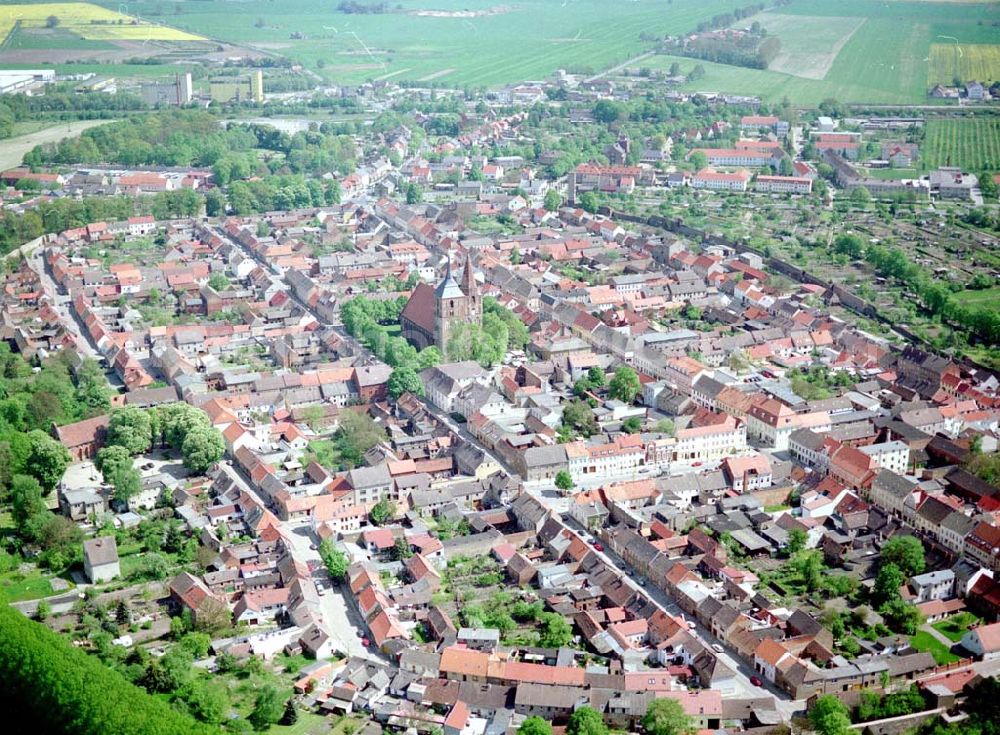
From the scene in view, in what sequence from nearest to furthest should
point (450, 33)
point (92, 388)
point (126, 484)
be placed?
point (126, 484) → point (92, 388) → point (450, 33)

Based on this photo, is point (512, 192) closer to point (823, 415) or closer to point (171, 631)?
point (823, 415)

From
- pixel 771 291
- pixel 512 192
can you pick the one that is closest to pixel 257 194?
pixel 512 192

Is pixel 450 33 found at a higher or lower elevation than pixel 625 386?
higher

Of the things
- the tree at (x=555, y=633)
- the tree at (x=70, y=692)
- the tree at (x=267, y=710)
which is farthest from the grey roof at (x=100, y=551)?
the tree at (x=555, y=633)

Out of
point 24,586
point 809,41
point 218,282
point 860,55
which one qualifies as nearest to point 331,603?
point 24,586

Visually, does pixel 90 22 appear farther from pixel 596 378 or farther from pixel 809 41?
pixel 596 378

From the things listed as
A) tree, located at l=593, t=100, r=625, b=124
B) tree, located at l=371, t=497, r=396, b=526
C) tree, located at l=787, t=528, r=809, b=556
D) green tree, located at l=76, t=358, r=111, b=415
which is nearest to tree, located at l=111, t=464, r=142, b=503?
green tree, located at l=76, t=358, r=111, b=415

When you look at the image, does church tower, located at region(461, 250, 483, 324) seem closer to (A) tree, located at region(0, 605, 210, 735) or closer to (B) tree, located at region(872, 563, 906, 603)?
(B) tree, located at region(872, 563, 906, 603)
